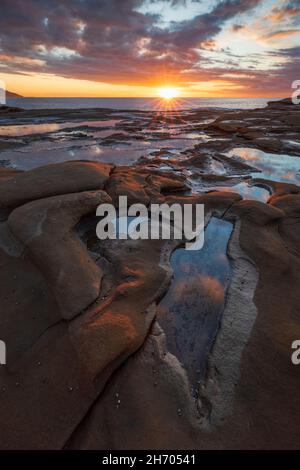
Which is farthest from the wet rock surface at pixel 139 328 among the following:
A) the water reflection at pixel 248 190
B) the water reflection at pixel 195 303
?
the water reflection at pixel 248 190

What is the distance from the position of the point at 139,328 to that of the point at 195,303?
5.60 feet

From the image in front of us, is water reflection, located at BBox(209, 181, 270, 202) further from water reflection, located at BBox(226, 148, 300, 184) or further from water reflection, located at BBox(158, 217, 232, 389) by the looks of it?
water reflection, located at BBox(158, 217, 232, 389)

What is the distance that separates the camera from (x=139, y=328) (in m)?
5.20

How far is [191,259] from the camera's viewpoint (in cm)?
798

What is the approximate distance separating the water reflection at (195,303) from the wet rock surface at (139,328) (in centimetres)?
3

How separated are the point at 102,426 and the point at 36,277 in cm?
378

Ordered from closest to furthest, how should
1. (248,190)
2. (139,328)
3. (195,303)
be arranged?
1. (139,328)
2. (195,303)
3. (248,190)

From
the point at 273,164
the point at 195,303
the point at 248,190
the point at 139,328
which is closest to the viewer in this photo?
the point at 139,328

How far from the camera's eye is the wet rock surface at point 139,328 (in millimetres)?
3877

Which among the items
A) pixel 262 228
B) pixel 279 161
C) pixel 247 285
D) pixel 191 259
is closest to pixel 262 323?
pixel 247 285

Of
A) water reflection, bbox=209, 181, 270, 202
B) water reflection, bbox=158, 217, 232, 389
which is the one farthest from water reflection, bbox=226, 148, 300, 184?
water reflection, bbox=158, 217, 232, 389

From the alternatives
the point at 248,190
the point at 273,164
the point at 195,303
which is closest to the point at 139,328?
the point at 195,303

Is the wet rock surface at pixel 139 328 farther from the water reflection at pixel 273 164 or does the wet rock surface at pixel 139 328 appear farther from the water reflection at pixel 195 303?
the water reflection at pixel 273 164

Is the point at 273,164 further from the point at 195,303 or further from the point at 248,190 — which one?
the point at 195,303
